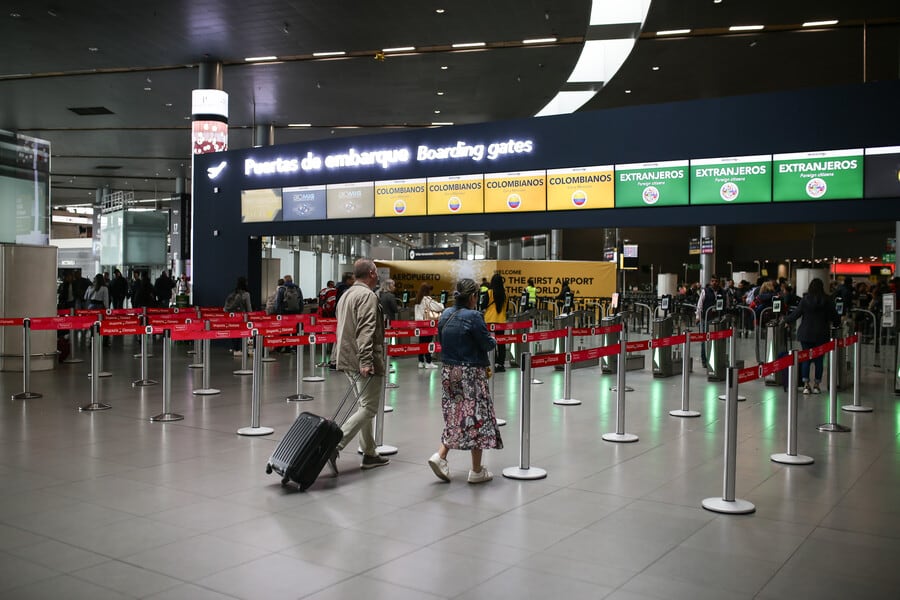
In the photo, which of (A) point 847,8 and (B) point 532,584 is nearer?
(B) point 532,584

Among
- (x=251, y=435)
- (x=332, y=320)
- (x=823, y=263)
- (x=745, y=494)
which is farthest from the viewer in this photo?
(x=823, y=263)

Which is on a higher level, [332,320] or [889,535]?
[332,320]

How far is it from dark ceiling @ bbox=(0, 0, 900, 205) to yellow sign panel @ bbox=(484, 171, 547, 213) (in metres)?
3.84

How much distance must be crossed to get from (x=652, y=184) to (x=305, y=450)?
892 cm

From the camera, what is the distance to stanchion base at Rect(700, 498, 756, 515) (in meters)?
5.48

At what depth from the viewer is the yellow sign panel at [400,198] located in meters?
15.3

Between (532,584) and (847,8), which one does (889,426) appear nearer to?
(532,584)

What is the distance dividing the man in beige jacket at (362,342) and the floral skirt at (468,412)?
710mm

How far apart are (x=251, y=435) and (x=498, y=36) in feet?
41.3

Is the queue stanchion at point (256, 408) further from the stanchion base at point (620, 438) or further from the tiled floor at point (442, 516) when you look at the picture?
the stanchion base at point (620, 438)

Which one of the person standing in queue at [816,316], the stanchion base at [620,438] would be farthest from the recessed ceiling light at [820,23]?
the stanchion base at [620,438]

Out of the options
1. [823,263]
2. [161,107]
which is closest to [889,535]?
[161,107]

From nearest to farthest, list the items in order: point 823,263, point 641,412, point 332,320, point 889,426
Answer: point 889,426
point 641,412
point 332,320
point 823,263

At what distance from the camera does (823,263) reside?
1726 inches
